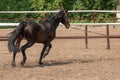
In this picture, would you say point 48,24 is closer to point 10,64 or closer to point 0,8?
point 10,64

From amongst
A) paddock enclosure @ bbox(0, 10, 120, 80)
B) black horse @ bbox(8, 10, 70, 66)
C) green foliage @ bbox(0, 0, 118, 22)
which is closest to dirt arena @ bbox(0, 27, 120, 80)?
paddock enclosure @ bbox(0, 10, 120, 80)

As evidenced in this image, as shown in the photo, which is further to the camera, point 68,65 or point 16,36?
point 68,65

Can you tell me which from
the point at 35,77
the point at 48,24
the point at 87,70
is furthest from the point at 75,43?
the point at 35,77

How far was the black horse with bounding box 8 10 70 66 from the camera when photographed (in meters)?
9.58

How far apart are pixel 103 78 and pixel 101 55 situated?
4331 mm

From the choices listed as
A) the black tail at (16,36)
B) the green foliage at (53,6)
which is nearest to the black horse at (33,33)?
the black tail at (16,36)

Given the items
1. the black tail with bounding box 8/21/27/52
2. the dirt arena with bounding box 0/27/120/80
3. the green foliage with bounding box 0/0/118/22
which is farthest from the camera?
the green foliage with bounding box 0/0/118/22

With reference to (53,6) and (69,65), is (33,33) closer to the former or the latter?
(69,65)

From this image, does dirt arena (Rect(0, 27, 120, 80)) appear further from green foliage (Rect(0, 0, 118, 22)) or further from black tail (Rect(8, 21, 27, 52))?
green foliage (Rect(0, 0, 118, 22))

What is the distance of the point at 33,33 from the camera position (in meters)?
9.78

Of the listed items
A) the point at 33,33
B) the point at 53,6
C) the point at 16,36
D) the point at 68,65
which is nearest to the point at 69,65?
the point at 68,65

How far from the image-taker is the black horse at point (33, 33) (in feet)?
31.4

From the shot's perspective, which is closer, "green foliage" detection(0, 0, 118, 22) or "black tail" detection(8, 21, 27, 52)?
"black tail" detection(8, 21, 27, 52)

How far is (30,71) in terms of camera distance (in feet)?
29.6
